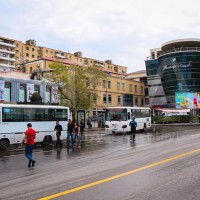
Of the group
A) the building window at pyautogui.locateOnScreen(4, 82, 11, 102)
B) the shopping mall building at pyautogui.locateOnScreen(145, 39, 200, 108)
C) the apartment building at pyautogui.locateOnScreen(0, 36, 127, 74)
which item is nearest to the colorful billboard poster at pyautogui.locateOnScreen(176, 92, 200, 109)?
the shopping mall building at pyautogui.locateOnScreen(145, 39, 200, 108)

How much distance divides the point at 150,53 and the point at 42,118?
97.5 meters

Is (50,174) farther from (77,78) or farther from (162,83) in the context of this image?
(162,83)

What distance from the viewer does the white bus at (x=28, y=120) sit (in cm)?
1983

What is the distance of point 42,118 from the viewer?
22125 mm

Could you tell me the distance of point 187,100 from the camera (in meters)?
75.8

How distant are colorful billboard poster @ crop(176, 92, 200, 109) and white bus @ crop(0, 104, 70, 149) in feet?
182

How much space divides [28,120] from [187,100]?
199 feet

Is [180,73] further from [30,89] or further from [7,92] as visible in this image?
[7,92]

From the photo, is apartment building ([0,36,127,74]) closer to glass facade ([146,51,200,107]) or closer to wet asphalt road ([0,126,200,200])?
glass facade ([146,51,200,107])

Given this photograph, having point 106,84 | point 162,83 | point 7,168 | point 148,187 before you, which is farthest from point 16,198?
point 162,83

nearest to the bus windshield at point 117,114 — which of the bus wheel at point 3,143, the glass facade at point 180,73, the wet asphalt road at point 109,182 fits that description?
the bus wheel at point 3,143

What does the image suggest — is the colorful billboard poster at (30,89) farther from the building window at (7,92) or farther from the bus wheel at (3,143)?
the bus wheel at (3,143)

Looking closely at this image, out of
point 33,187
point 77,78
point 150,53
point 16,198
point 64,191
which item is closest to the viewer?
point 16,198

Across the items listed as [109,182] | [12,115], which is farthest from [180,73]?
[109,182]
